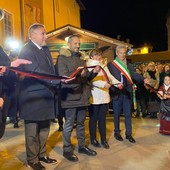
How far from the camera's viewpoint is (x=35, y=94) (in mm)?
4270

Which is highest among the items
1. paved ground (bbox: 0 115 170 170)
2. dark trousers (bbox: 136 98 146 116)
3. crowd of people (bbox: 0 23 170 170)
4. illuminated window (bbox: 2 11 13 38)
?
illuminated window (bbox: 2 11 13 38)

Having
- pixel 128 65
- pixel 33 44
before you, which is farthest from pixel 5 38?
pixel 33 44

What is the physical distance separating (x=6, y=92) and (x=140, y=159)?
2502 millimetres

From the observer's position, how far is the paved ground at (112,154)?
4.60 m

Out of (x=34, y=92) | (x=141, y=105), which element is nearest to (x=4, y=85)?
(x=34, y=92)

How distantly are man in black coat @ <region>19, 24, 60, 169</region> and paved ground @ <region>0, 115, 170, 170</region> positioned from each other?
1.51ft

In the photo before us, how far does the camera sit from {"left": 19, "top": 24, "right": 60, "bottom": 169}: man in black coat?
4266 mm

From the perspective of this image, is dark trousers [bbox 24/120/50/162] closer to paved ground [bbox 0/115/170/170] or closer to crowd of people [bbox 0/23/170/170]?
crowd of people [bbox 0/23/170/170]

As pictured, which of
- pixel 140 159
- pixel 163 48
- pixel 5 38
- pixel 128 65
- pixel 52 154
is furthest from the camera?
pixel 163 48

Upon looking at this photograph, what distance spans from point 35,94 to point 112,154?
73.1 inches

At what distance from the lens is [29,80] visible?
4.27 metres

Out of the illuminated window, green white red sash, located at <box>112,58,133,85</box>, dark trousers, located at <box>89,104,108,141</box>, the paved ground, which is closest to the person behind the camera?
the paved ground

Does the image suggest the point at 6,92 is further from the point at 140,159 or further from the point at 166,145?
the point at 166,145

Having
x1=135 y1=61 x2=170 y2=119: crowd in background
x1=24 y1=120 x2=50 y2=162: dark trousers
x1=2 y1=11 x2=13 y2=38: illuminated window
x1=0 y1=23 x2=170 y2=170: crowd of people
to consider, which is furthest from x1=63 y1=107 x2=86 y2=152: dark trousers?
x1=2 y1=11 x2=13 y2=38: illuminated window
